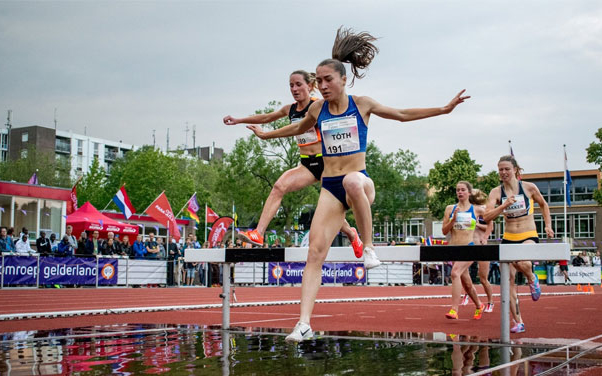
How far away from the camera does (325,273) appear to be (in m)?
30.5

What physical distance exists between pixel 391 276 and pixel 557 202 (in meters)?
54.4

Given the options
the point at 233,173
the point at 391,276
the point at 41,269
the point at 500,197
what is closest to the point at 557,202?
the point at 233,173

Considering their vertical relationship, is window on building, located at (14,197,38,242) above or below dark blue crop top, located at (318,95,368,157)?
above

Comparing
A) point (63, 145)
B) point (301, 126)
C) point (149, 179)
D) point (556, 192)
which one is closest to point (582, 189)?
point (556, 192)

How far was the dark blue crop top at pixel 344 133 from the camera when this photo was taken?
17.8 ft

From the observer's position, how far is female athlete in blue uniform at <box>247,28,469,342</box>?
210 inches

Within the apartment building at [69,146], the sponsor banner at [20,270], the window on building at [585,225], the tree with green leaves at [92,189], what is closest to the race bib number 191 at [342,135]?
the sponsor banner at [20,270]

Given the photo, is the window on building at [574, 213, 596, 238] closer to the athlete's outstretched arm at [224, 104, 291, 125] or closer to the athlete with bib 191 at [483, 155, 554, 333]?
the athlete with bib 191 at [483, 155, 554, 333]

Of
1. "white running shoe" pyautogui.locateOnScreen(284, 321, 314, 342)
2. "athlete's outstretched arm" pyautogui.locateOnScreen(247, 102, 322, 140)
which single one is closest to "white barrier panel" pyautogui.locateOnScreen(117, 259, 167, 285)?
"athlete's outstretched arm" pyautogui.locateOnScreen(247, 102, 322, 140)

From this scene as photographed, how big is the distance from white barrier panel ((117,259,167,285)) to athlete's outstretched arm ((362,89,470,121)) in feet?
65.4

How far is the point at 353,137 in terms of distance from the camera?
5.43 metres

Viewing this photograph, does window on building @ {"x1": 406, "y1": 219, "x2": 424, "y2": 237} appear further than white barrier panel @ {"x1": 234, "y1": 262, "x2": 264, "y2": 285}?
Yes

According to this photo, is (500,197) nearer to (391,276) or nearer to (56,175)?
(391,276)

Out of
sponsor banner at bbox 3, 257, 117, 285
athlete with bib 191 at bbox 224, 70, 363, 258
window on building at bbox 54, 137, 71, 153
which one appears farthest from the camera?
window on building at bbox 54, 137, 71, 153
